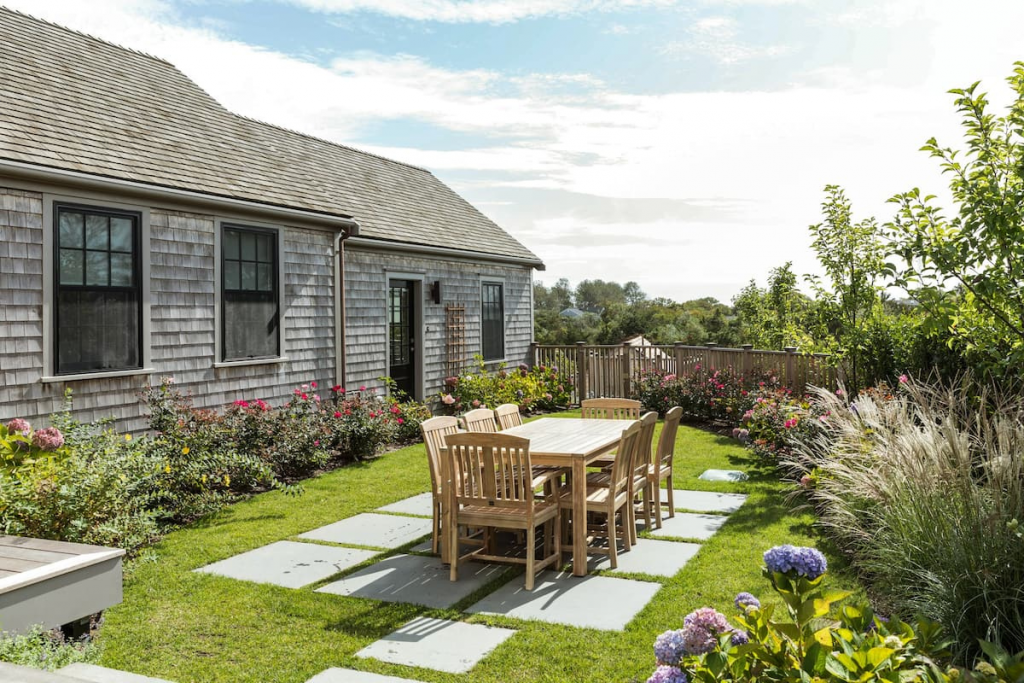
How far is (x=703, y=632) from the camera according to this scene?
1953 millimetres

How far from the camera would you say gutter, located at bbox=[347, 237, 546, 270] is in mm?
11227

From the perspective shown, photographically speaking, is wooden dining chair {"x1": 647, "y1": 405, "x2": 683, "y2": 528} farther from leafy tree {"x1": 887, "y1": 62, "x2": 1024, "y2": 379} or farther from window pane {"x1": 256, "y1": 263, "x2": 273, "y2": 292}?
window pane {"x1": 256, "y1": 263, "x2": 273, "y2": 292}

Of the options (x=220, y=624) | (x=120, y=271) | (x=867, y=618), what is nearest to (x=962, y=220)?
(x=867, y=618)

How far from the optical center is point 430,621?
13.7ft

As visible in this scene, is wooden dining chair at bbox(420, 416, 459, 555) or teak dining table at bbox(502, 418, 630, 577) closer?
teak dining table at bbox(502, 418, 630, 577)

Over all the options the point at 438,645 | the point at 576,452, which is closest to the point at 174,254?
the point at 576,452

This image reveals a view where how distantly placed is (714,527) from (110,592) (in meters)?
4.47

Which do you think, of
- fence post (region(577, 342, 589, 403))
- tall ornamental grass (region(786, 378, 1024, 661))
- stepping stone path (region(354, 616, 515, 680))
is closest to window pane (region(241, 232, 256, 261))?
stepping stone path (region(354, 616, 515, 680))

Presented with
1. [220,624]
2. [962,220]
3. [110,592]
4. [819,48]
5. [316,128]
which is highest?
[316,128]

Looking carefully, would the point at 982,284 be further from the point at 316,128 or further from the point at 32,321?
the point at 316,128

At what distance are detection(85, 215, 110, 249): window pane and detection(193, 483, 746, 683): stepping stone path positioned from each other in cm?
370

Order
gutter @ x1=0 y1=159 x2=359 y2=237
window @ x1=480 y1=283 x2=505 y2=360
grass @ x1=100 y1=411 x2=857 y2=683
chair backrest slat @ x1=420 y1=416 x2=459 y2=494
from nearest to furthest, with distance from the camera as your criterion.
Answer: grass @ x1=100 y1=411 x2=857 y2=683, chair backrest slat @ x1=420 y1=416 x2=459 y2=494, gutter @ x1=0 y1=159 x2=359 y2=237, window @ x1=480 y1=283 x2=505 y2=360

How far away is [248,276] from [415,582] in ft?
18.2

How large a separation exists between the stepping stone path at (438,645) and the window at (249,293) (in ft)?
18.8
